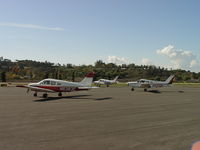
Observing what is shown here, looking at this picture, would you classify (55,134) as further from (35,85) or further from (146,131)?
(35,85)

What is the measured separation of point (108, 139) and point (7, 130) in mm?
4255

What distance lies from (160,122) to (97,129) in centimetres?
367

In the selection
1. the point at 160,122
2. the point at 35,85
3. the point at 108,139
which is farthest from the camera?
the point at 35,85

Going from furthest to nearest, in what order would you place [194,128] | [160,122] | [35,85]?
[35,85]
[160,122]
[194,128]

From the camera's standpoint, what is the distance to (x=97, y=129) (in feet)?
29.2

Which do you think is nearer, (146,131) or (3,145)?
(3,145)

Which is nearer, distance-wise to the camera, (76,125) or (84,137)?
A: (84,137)

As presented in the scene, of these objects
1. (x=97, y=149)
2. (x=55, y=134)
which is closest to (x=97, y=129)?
(x=55, y=134)

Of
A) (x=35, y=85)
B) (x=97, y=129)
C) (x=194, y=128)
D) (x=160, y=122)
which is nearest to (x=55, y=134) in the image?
(x=97, y=129)

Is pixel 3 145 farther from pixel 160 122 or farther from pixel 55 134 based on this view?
pixel 160 122

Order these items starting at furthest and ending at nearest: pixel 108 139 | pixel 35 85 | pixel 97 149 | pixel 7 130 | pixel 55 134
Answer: pixel 35 85
pixel 7 130
pixel 55 134
pixel 108 139
pixel 97 149

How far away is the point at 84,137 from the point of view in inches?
302

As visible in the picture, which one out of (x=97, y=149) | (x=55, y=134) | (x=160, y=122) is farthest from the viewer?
(x=160, y=122)

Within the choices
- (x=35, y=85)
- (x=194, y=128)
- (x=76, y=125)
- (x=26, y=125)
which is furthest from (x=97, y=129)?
(x=35, y=85)
